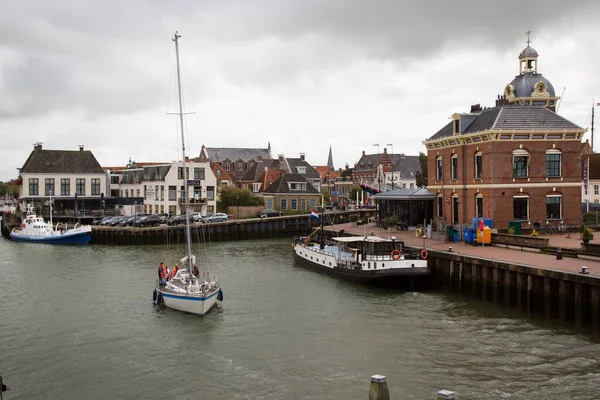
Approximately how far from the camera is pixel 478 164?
50.5 metres

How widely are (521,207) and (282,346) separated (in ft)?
99.3

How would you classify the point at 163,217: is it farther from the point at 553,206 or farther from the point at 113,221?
the point at 553,206

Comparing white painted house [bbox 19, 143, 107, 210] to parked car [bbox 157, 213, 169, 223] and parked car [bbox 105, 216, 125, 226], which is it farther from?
parked car [bbox 157, 213, 169, 223]

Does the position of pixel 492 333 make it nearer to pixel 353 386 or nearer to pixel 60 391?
pixel 353 386

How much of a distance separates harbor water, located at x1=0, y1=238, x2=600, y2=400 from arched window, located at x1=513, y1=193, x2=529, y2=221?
15.5 meters

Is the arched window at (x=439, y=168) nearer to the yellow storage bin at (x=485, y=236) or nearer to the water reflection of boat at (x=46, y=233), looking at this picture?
the yellow storage bin at (x=485, y=236)

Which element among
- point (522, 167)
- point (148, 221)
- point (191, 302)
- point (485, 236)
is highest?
point (522, 167)

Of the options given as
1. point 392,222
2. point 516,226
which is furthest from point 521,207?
point 392,222

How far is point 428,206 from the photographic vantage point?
58.8m

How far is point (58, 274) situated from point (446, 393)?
37.5m

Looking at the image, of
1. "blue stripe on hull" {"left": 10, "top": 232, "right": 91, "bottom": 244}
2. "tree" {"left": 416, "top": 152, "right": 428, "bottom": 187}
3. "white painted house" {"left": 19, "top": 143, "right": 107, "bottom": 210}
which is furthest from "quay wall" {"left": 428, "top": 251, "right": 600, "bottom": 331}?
"white painted house" {"left": 19, "top": 143, "right": 107, "bottom": 210}

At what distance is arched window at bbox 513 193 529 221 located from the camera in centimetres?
4894

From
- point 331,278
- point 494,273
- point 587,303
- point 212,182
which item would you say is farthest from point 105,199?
point 587,303

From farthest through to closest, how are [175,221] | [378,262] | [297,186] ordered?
[297,186], [175,221], [378,262]
